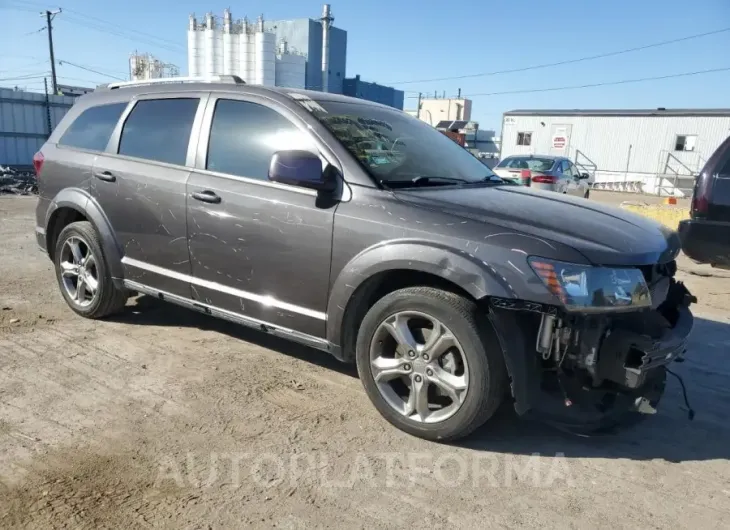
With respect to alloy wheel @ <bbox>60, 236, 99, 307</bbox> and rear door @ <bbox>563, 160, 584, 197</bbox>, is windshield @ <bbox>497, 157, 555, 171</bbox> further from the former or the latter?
alloy wheel @ <bbox>60, 236, 99, 307</bbox>

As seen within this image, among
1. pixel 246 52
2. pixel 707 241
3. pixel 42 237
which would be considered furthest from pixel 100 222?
pixel 246 52

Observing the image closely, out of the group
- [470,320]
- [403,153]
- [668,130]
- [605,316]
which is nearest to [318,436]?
[470,320]

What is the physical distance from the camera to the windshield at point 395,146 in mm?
3428

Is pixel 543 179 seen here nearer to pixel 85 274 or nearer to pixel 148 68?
pixel 85 274

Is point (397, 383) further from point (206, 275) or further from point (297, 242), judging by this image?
point (206, 275)

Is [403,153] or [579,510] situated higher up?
[403,153]

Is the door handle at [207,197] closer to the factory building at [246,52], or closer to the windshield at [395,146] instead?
the windshield at [395,146]

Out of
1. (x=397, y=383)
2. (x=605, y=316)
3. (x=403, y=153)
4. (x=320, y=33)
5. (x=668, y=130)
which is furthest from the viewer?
(x=320, y=33)

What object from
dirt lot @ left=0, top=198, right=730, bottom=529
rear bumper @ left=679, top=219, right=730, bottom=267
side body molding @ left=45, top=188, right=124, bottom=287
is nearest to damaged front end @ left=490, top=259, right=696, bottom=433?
dirt lot @ left=0, top=198, right=730, bottom=529

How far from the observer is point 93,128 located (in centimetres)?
472

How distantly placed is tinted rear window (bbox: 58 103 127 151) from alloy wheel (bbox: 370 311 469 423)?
293cm

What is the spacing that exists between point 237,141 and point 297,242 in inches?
35.6

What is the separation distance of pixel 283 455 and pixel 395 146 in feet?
6.59

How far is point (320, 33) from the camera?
4556 centimetres
